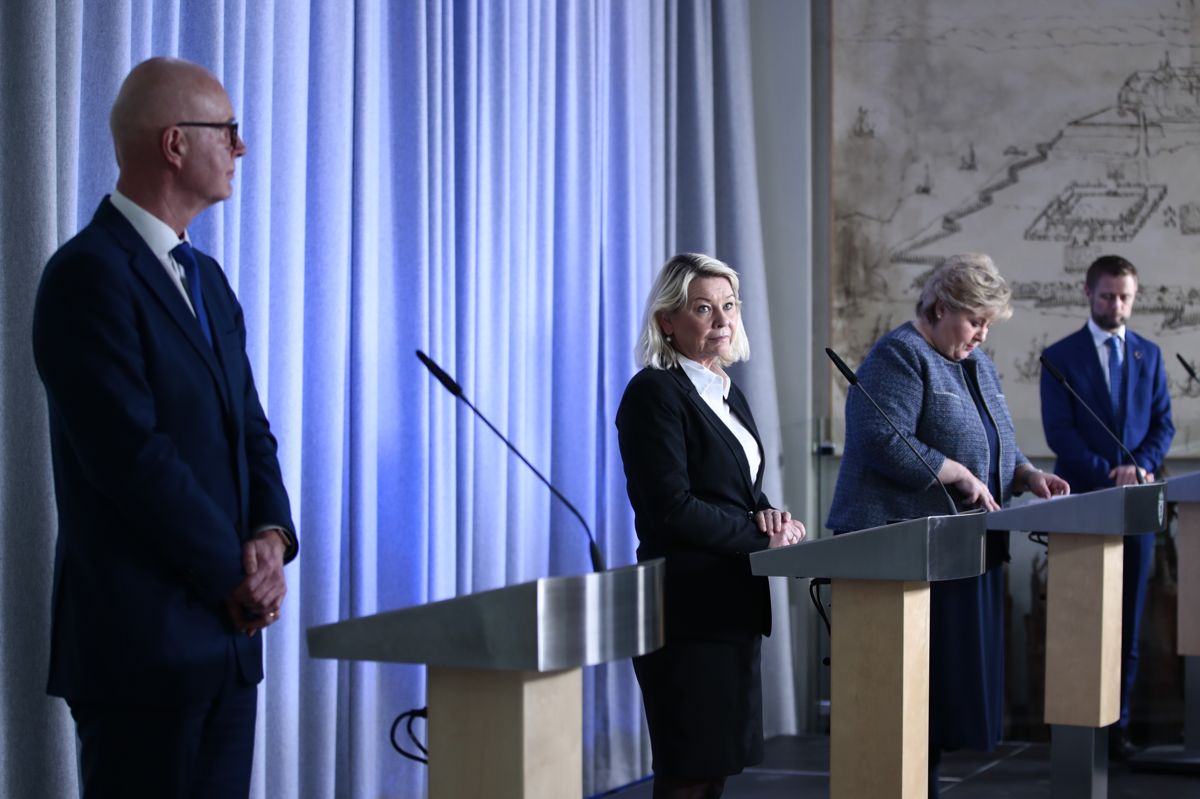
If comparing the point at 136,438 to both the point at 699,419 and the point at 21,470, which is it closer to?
the point at 21,470

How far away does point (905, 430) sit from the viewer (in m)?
3.48

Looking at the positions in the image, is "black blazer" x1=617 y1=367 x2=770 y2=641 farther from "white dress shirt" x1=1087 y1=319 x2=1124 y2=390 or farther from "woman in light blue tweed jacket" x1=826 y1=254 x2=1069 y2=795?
"white dress shirt" x1=1087 y1=319 x2=1124 y2=390

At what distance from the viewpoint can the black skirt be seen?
8.71 feet

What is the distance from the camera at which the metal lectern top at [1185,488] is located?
4344 mm

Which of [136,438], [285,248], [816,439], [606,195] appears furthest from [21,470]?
[816,439]

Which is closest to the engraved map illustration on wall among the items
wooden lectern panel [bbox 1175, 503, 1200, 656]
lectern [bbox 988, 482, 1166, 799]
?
wooden lectern panel [bbox 1175, 503, 1200, 656]

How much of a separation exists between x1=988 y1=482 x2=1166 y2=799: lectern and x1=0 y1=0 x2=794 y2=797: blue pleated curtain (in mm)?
1553

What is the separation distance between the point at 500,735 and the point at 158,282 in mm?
880

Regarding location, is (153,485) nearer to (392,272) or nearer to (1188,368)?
(392,272)

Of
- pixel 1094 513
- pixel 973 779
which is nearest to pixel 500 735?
pixel 1094 513

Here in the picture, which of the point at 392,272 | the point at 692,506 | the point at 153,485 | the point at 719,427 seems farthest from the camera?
the point at 392,272

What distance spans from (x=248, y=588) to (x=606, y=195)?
298 cm

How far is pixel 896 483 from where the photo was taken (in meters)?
3.51

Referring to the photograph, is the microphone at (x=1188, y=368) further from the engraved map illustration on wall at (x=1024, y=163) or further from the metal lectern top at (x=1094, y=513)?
the metal lectern top at (x=1094, y=513)
